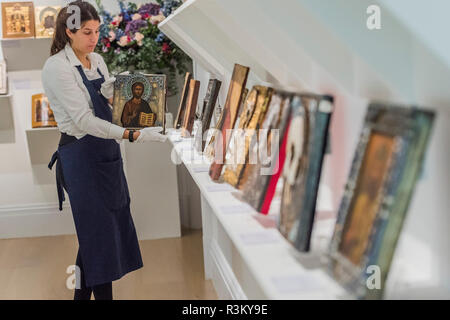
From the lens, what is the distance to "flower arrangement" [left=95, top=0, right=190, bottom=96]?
158 inches

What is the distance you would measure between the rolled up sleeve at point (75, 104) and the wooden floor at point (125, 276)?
1184 millimetres

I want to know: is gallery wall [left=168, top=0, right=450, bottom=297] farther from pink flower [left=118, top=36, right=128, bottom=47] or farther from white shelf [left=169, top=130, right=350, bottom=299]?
pink flower [left=118, top=36, right=128, bottom=47]

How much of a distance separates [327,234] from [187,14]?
70.4 inches

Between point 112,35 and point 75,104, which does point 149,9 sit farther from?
point 75,104

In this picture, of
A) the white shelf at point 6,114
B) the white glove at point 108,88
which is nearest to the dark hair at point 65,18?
the white glove at point 108,88

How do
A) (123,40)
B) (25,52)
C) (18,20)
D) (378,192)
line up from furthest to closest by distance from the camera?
(25,52) → (18,20) → (123,40) → (378,192)

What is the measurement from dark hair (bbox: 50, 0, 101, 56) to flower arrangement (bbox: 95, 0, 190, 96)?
45.7 inches

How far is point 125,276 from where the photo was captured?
150 inches

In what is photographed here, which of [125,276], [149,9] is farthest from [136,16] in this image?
[125,276]

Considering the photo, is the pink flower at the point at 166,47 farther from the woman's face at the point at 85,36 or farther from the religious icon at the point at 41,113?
the woman's face at the point at 85,36

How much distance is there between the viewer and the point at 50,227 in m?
4.87

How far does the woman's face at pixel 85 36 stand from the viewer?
9.21ft

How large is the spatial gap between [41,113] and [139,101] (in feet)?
6.77

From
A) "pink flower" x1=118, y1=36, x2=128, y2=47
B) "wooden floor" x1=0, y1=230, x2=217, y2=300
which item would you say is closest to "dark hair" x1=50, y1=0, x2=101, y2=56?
"pink flower" x1=118, y1=36, x2=128, y2=47
